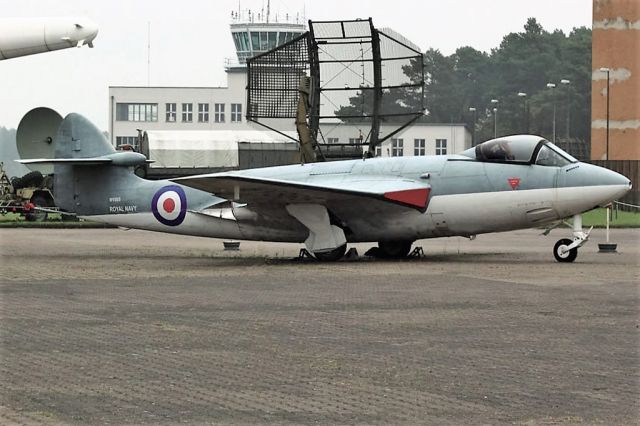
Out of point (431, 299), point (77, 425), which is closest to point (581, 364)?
point (77, 425)

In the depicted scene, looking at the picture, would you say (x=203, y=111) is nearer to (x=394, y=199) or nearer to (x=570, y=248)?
(x=394, y=199)

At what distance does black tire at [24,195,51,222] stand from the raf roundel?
23.0 metres

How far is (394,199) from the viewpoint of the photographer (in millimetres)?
23469

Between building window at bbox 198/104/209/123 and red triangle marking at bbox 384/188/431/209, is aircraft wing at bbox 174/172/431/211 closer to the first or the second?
red triangle marking at bbox 384/188/431/209

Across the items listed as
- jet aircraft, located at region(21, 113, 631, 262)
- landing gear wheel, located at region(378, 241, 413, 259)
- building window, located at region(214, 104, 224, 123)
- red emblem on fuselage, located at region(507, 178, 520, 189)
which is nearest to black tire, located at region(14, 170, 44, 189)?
jet aircraft, located at region(21, 113, 631, 262)

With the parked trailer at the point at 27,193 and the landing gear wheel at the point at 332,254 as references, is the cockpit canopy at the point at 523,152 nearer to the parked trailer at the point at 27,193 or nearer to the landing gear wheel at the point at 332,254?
the landing gear wheel at the point at 332,254

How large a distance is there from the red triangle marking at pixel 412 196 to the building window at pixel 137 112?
7947cm

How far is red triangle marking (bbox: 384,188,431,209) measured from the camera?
77.0 feet

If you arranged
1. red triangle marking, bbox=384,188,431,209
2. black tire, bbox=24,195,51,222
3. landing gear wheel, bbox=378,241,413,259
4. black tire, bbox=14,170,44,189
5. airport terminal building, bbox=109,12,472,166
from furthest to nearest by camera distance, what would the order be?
airport terminal building, bbox=109,12,472,166, black tire, bbox=14,170,44,189, black tire, bbox=24,195,51,222, landing gear wheel, bbox=378,241,413,259, red triangle marking, bbox=384,188,431,209

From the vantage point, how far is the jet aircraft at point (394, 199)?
2295cm

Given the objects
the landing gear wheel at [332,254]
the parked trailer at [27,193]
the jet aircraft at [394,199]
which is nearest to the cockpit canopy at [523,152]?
the jet aircraft at [394,199]

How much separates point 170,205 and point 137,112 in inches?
3028

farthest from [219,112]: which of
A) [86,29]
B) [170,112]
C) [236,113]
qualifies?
[86,29]

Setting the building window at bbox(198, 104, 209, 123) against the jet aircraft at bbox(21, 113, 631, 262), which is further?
the building window at bbox(198, 104, 209, 123)
